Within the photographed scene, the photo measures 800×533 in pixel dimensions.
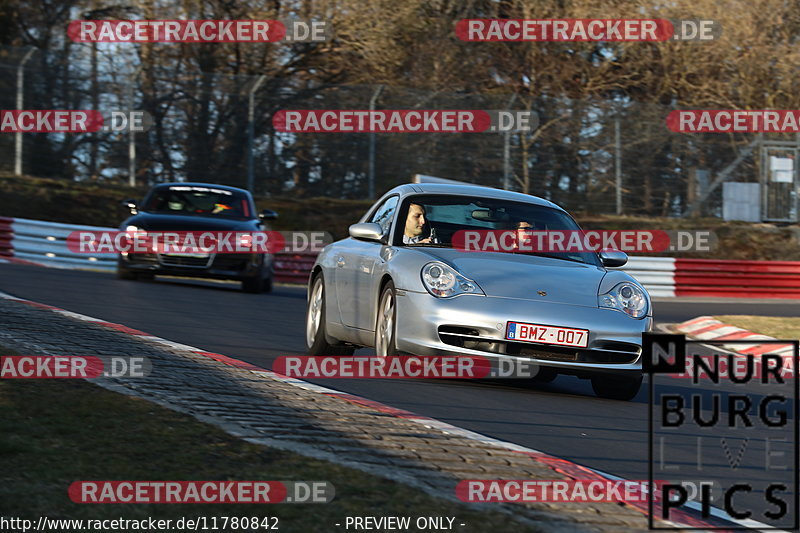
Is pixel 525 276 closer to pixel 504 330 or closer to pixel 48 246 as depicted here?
pixel 504 330

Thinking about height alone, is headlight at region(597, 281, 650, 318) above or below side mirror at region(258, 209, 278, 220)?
below

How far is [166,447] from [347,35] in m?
27.8

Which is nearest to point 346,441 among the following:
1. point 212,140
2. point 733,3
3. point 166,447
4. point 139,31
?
point 166,447

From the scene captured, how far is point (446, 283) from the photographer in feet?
28.1

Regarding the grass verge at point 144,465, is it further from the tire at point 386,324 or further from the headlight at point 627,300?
the headlight at point 627,300

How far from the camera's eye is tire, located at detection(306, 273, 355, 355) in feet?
33.7

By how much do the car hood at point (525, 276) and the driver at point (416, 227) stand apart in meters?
0.21

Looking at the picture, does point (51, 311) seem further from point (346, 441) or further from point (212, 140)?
point (212, 140)

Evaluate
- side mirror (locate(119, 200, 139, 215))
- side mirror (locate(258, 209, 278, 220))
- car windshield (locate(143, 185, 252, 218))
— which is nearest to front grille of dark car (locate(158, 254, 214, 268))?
car windshield (locate(143, 185, 252, 218))

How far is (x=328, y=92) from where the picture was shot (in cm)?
2817

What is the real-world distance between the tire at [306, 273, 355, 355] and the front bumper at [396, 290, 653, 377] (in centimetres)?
180

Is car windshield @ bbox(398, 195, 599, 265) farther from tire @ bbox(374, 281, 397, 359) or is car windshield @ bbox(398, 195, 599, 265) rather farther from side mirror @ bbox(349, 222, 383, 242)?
tire @ bbox(374, 281, 397, 359)

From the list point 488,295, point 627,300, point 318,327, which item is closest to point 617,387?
point 627,300

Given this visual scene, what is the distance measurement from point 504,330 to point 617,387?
3.39ft
